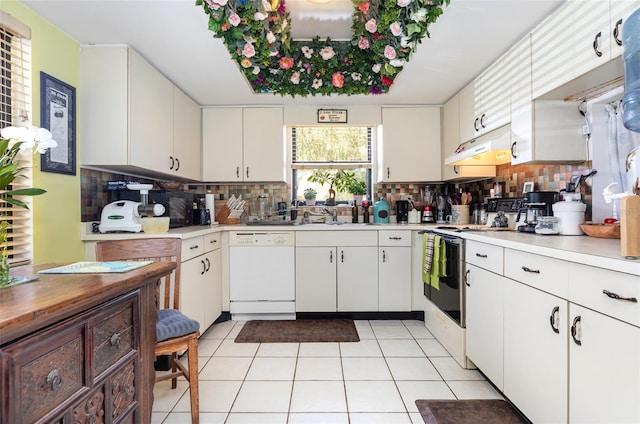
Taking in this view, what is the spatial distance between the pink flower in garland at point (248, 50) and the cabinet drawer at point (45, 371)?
171 cm

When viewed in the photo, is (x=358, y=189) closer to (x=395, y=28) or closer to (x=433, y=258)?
(x=433, y=258)

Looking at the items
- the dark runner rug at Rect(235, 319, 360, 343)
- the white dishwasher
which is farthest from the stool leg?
the white dishwasher

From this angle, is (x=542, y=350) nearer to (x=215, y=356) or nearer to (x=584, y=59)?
(x=584, y=59)

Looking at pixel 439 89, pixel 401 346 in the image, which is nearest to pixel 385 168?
pixel 439 89

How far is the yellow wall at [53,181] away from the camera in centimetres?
189

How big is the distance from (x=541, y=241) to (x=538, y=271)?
240 mm

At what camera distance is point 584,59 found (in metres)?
1.73

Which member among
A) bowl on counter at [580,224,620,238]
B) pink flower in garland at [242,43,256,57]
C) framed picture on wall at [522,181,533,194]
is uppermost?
pink flower in garland at [242,43,256,57]

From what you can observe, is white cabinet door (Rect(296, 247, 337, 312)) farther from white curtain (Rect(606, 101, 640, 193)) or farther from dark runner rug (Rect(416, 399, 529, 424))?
white curtain (Rect(606, 101, 640, 193))

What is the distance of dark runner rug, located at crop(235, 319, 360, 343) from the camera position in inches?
112

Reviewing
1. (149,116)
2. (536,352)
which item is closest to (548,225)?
(536,352)

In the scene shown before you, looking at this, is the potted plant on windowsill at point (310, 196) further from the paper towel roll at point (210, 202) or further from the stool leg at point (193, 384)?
the stool leg at point (193, 384)

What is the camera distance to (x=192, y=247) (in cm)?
260

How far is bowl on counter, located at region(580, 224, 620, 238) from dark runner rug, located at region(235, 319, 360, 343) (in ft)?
5.87
